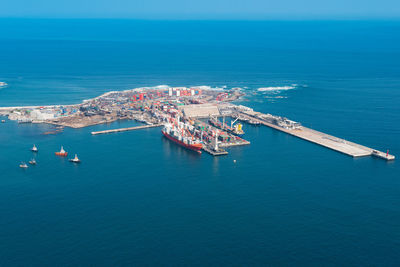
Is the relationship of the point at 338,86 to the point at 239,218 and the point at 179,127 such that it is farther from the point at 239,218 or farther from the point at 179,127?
the point at 239,218

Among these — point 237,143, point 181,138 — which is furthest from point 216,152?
point 181,138

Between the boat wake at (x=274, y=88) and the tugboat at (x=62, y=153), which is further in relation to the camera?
the boat wake at (x=274, y=88)

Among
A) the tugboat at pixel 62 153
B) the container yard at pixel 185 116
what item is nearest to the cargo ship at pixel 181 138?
the container yard at pixel 185 116

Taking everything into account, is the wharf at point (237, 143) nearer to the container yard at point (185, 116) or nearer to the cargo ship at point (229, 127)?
the container yard at point (185, 116)

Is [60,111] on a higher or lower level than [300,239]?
higher
